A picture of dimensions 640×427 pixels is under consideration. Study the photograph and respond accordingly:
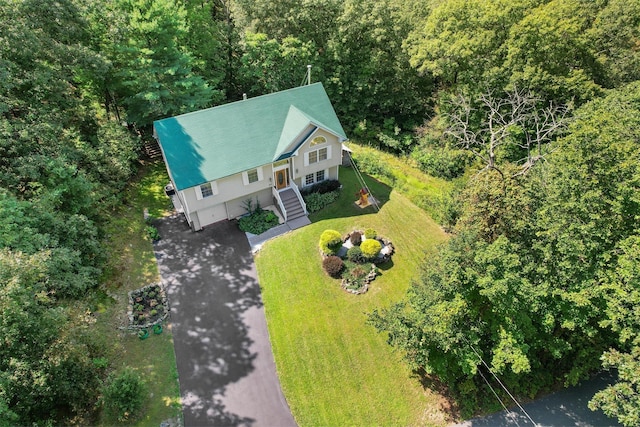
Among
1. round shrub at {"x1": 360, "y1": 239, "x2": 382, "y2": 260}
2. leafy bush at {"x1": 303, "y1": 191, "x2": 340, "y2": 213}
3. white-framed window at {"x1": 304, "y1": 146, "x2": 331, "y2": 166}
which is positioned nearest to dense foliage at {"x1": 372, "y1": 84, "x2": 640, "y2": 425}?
round shrub at {"x1": 360, "y1": 239, "x2": 382, "y2": 260}

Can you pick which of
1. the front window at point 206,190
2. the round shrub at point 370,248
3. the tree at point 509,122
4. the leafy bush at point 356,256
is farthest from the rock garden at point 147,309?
the tree at point 509,122

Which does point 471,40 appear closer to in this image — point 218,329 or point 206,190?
point 206,190

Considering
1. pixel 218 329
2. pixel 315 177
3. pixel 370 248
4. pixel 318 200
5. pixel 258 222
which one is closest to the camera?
pixel 218 329

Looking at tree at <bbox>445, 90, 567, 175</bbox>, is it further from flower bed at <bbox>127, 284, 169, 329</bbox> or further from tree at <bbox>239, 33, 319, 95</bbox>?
flower bed at <bbox>127, 284, 169, 329</bbox>

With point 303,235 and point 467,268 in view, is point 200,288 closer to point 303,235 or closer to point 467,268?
point 303,235

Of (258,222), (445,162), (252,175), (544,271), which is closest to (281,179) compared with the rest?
(252,175)

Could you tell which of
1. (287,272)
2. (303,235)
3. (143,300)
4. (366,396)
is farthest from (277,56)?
(366,396)
